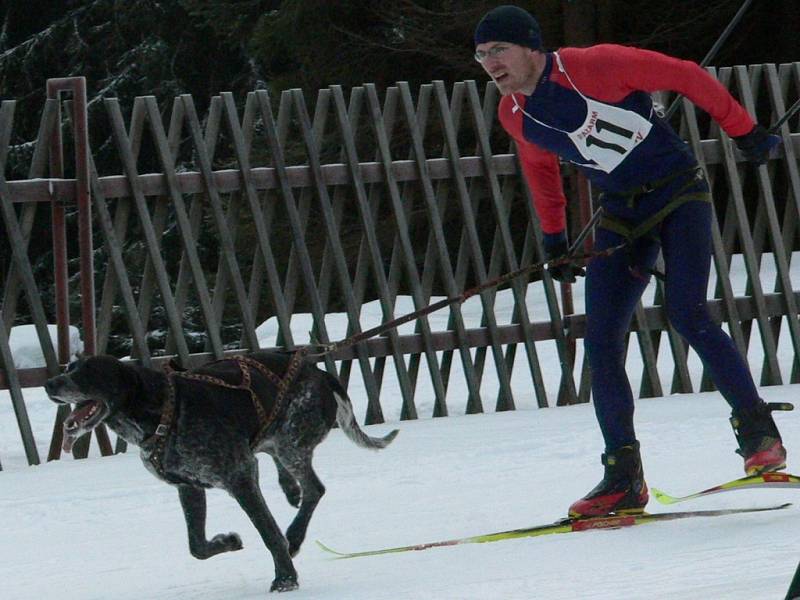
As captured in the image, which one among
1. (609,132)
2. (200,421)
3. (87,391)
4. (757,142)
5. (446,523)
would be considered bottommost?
(446,523)

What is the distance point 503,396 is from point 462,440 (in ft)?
4.09

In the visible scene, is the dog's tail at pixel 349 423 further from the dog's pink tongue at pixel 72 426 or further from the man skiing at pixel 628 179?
the dog's pink tongue at pixel 72 426

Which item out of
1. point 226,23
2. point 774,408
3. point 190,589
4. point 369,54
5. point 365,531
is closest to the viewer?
point 190,589

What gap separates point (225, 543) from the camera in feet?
14.7

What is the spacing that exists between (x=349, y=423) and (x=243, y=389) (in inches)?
24.1

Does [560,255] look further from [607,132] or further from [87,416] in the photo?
[87,416]

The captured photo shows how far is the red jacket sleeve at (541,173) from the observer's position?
4.96 meters

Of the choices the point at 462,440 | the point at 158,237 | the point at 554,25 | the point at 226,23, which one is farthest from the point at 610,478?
the point at 226,23

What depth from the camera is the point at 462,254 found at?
8.27m

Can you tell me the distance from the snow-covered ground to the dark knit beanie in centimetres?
164

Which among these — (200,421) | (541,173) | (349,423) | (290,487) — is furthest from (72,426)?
(541,173)

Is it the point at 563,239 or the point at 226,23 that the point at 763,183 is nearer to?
the point at 563,239

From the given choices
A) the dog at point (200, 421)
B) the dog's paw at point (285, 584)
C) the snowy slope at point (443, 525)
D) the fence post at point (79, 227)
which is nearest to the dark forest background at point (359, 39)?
the fence post at point (79, 227)

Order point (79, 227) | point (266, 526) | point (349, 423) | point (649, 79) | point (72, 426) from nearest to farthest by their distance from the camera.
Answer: point (72, 426), point (266, 526), point (649, 79), point (349, 423), point (79, 227)
